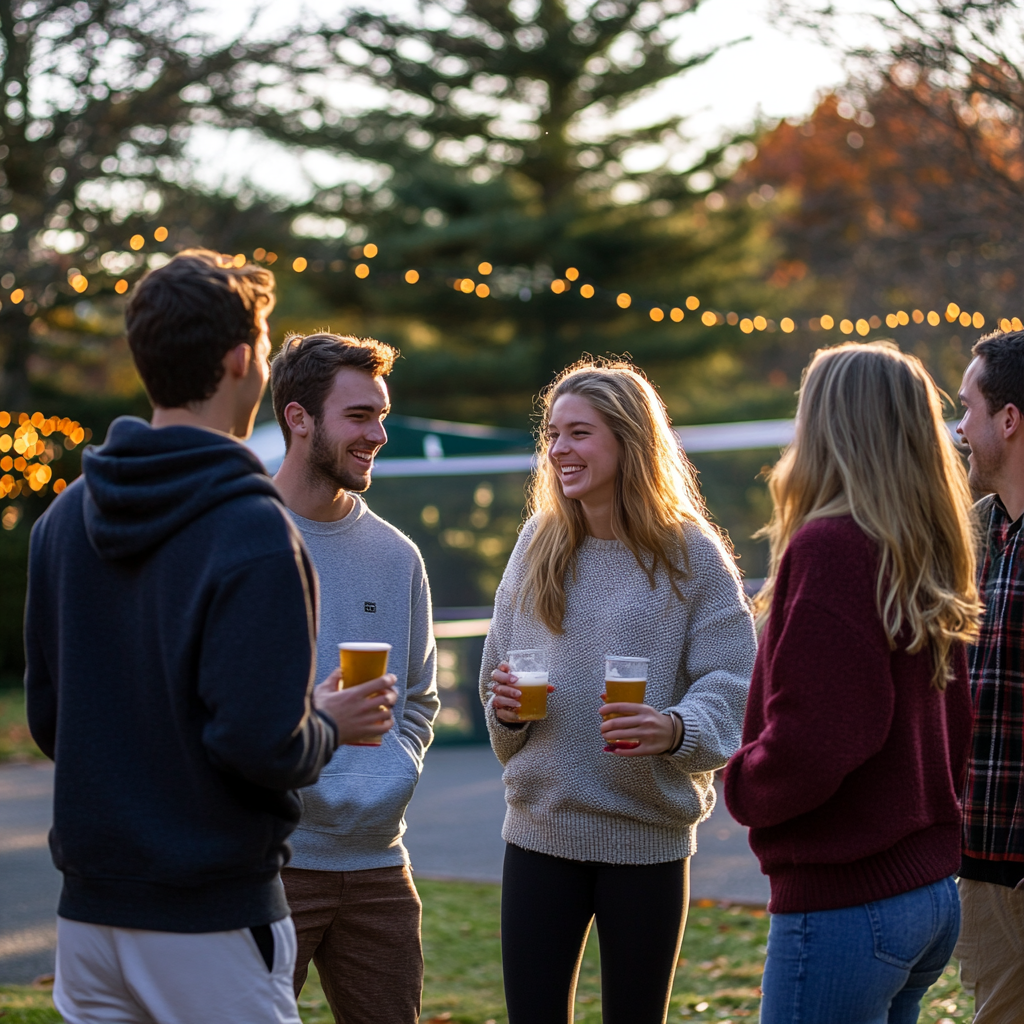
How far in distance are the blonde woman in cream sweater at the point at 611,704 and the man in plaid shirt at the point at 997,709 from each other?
0.58 metres

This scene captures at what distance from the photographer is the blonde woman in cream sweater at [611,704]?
9.84 feet

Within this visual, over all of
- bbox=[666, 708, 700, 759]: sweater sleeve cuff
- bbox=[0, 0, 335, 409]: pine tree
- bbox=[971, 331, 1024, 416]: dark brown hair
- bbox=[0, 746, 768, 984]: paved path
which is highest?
bbox=[0, 0, 335, 409]: pine tree

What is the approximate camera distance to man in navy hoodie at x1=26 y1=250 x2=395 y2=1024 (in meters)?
2.00

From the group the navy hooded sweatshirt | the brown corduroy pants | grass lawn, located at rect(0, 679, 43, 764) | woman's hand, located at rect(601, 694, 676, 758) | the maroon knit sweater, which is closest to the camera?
the navy hooded sweatshirt

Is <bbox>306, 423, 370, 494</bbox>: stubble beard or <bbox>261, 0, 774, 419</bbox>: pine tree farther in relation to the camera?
<bbox>261, 0, 774, 419</bbox>: pine tree

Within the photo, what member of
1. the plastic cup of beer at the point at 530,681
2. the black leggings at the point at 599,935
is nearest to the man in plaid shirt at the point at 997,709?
the black leggings at the point at 599,935

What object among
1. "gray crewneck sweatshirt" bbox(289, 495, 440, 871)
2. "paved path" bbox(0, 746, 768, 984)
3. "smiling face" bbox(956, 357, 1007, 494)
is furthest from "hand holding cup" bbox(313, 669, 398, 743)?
"paved path" bbox(0, 746, 768, 984)

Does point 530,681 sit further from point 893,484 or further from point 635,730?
point 893,484

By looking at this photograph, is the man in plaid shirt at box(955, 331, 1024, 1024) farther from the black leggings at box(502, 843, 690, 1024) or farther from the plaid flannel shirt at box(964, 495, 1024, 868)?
the black leggings at box(502, 843, 690, 1024)

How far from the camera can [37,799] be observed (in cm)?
918

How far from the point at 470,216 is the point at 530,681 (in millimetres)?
20877

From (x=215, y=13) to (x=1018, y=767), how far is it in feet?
50.9

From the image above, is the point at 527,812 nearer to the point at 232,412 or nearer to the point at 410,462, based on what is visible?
the point at 232,412

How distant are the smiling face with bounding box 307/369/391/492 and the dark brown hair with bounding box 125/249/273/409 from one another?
1.04 m
